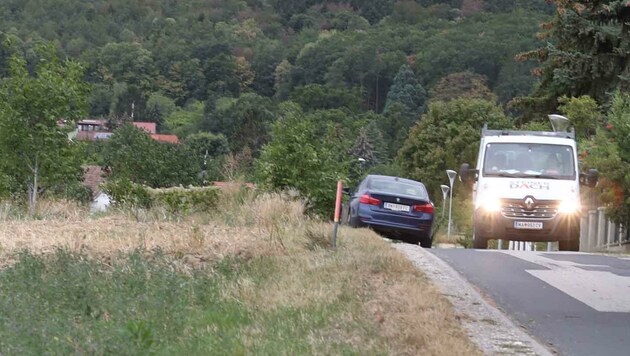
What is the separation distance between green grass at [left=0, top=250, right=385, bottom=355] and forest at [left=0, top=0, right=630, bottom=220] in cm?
1340

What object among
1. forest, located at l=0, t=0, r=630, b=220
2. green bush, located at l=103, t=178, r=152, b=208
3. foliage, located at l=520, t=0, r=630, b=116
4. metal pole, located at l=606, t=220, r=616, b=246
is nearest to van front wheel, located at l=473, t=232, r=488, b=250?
forest, located at l=0, t=0, r=630, b=220

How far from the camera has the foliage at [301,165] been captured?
2691cm

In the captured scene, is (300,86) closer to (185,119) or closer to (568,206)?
(185,119)

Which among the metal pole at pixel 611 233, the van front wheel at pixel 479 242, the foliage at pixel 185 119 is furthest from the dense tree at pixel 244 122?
the van front wheel at pixel 479 242

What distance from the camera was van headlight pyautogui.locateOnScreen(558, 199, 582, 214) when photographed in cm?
2167

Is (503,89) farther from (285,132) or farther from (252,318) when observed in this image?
(252,318)

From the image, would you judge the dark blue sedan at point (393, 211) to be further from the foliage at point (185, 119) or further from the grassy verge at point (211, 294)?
the foliage at point (185, 119)

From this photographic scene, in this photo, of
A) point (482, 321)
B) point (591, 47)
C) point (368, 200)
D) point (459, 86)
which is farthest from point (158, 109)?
point (482, 321)

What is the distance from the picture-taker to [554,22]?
43.4m

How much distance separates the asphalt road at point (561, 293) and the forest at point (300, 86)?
9.64 metres

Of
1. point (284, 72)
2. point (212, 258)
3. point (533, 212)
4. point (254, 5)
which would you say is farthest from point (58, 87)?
point (254, 5)

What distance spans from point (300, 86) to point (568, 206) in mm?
92888

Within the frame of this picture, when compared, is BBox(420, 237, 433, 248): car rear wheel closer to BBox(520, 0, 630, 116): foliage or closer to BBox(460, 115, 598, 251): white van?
BBox(460, 115, 598, 251): white van

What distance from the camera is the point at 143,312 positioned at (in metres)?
10.6
